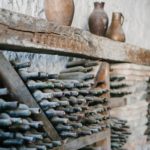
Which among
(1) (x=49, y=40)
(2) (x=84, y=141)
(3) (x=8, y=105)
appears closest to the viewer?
(3) (x=8, y=105)

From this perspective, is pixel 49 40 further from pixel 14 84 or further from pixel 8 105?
pixel 8 105

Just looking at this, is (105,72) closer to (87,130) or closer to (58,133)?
(87,130)

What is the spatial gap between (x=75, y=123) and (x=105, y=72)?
591 millimetres

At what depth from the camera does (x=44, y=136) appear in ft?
4.38

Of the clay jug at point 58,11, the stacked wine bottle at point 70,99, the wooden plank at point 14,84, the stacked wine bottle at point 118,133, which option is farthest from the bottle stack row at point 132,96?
the wooden plank at point 14,84

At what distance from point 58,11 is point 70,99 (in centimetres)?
47

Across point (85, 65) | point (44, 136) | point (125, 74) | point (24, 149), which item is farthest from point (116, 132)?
point (24, 149)

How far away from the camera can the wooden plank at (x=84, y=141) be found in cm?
145

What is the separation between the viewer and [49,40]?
1.41 metres

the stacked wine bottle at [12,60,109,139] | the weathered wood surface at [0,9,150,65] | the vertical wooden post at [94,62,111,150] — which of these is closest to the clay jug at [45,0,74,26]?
the weathered wood surface at [0,9,150,65]

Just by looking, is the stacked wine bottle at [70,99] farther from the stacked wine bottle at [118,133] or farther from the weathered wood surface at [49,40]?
the stacked wine bottle at [118,133]

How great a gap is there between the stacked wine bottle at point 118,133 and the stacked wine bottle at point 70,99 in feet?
0.68

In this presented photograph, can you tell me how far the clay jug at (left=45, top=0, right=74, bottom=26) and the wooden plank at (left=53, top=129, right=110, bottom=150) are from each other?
596 mm

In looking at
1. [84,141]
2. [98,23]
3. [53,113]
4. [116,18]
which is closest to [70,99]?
[53,113]
